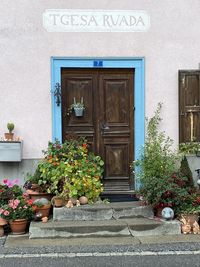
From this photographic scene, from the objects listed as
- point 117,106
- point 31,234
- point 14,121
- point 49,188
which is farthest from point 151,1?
point 31,234

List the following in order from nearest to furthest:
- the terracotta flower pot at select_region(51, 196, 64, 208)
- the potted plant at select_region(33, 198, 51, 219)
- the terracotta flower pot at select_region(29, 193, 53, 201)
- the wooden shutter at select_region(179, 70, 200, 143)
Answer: the potted plant at select_region(33, 198, 51, 219) < the terracotta flower pot at select_region(51, 196, 64, 208) < the terracotta flower pot at select_region(29, 193, 53, 201) < the wooden shutter at select_region(179, 70, 200, 143)

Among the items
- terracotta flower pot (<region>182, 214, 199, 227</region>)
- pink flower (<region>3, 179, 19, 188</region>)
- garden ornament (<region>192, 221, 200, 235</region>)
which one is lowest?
garden ornament (<region>192, 221, 200, 235</region>)

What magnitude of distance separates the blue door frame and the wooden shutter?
26.7 inches

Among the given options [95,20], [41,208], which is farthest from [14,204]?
[95,20]

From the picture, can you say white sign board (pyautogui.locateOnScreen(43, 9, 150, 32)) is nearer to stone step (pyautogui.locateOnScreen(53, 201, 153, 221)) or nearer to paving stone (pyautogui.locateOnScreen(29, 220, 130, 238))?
stone step (pyautogui.locateOnScreen(53, 201, 153, 221))

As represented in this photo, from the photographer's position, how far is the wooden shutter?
8.54m

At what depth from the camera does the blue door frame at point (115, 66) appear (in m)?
8.42

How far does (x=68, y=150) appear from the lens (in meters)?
8.05

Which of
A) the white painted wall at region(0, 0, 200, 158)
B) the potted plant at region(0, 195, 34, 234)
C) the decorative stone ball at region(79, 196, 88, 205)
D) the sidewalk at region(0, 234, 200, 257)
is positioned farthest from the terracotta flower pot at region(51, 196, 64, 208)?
the white painted wall at region(0, 0, 200, 158)

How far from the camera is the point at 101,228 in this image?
719 centimetres

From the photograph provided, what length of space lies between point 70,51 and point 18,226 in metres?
3.09

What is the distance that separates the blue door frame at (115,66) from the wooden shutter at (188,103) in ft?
2.22

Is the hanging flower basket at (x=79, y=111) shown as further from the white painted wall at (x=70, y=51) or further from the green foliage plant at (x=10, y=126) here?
the green foliage plant at (x=10, y=126)

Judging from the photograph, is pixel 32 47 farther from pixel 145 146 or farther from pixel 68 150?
pixel 145 146
